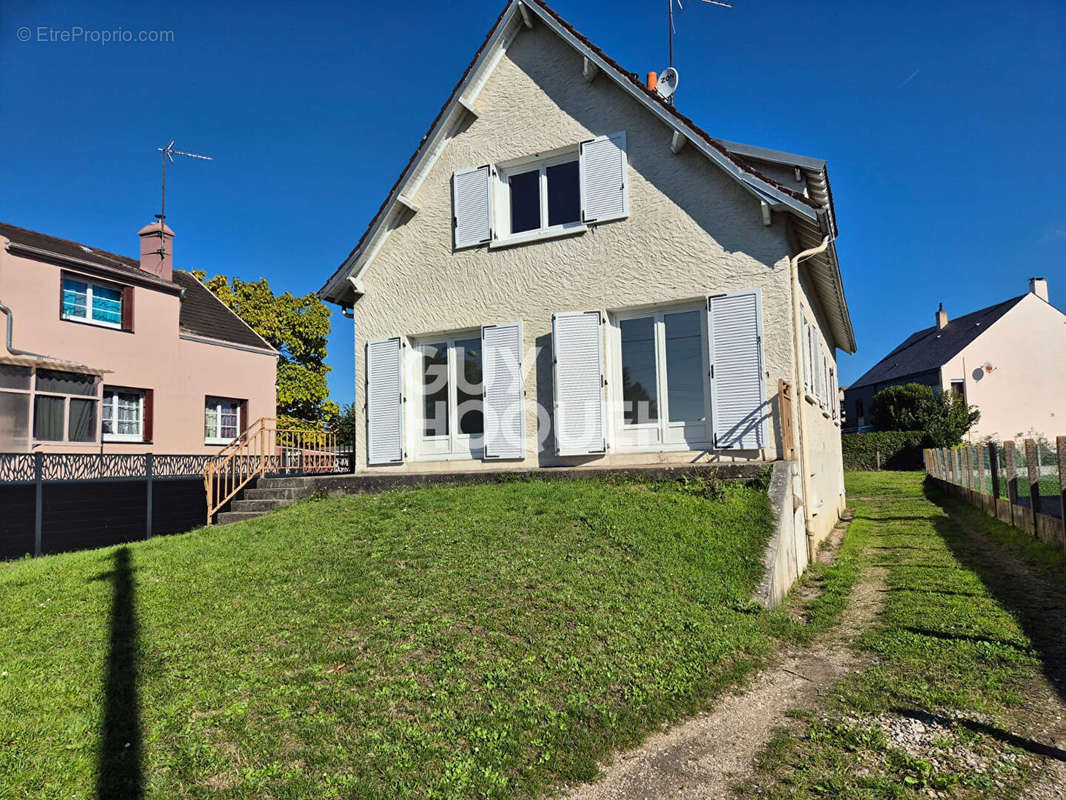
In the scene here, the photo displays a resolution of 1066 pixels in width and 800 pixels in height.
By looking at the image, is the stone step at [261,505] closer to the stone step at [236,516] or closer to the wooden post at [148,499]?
the stone step at [236,516]

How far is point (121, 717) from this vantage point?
163 inches

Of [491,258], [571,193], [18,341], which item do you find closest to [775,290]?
[571,193]

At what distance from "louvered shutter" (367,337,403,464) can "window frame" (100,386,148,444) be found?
8.90 m

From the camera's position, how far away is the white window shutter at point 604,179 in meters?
10.5

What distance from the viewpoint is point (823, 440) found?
525 inches

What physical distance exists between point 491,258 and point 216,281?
21.6 meters

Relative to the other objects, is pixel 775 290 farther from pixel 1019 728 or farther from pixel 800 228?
pixel 1019 728

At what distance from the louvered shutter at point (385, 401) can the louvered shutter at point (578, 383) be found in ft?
9.83

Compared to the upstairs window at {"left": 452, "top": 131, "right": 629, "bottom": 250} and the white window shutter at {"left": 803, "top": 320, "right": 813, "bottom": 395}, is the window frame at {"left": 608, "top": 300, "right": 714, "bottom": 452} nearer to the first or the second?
the upstairs window at {"left": 452, "top": 131, "right": 629, "bottom": 250}

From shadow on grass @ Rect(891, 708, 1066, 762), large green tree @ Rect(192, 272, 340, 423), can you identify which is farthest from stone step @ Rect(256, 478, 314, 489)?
large green tree @ Rect(192, 272, 340, 423)

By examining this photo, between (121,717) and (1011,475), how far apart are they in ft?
41.0

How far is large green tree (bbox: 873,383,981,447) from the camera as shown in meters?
31.8

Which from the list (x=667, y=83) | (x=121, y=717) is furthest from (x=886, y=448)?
(x=121, y=717)

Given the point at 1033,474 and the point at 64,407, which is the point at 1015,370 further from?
the point at 64,407
